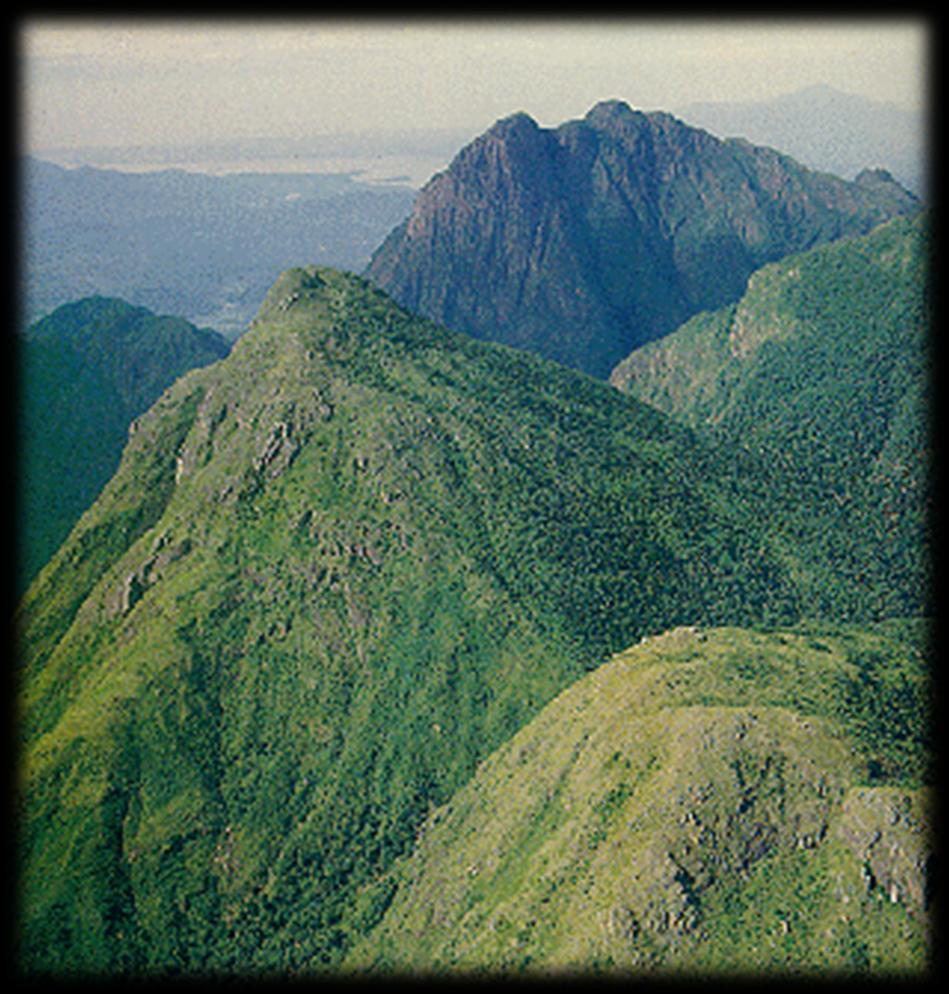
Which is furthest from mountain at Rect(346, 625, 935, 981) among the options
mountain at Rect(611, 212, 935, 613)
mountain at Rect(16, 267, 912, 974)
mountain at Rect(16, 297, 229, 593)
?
mountain at Rect(16, 297, 229, 593)

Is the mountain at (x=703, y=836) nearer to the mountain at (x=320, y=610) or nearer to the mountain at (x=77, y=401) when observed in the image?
the mountain at (x=320, y=610)

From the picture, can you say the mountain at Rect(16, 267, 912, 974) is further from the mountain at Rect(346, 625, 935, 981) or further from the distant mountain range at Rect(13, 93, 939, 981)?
the mountain at Rect(346, 625, 935, 981)

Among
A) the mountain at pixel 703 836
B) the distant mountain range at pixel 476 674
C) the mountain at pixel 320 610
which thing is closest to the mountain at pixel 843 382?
the distant mountain range at pixel 476 674

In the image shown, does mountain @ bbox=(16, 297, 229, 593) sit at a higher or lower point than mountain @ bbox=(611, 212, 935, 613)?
lower

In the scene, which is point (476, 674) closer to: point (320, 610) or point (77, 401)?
point (320, 610)

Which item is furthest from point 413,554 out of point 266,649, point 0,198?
point 0,198

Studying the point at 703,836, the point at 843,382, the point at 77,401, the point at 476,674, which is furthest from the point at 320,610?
the point at 77,401
